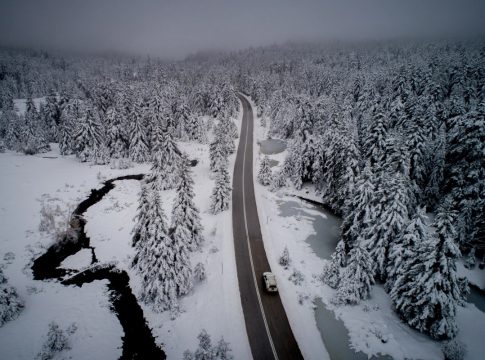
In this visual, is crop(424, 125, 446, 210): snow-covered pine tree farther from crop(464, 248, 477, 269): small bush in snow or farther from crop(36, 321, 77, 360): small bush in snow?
crop(36, 321, 77, 360): small bush in snow

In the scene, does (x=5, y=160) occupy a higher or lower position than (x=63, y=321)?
higher

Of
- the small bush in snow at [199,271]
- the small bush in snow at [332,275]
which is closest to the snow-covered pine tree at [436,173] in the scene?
the small bush in snow at [332,275]

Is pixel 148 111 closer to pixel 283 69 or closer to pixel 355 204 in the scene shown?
pixel 355 204

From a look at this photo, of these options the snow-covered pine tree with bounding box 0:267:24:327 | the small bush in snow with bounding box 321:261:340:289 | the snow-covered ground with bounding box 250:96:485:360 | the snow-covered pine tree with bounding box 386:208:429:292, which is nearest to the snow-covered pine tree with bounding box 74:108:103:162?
the snow-covered pine tree with bounding box 0:267:24:327

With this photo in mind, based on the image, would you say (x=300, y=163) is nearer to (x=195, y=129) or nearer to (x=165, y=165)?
(x=165, y=165)

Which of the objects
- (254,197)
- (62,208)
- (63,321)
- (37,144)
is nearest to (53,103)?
(37,144)
